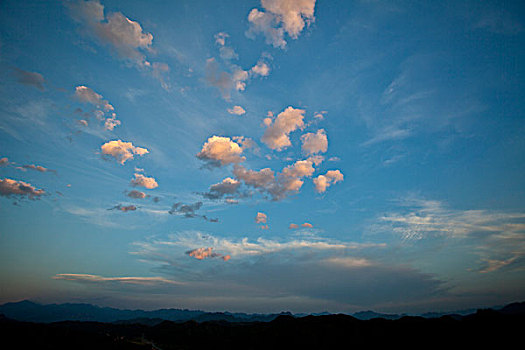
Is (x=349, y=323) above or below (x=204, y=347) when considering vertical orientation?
above

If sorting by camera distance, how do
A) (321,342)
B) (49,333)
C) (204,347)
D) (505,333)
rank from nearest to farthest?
(505,333)
(321,342)
(49,333)
(204,347)

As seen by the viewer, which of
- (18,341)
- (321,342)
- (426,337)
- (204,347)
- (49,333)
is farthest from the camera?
(204,347)

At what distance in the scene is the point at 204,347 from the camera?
195 metres

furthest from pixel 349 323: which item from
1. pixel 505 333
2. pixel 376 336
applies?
pixel 505 333

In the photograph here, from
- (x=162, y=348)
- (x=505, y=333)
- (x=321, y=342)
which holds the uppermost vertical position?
(x=505, y=333)

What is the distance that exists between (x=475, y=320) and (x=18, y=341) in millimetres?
232574

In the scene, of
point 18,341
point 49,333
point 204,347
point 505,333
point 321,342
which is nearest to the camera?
point 505,333

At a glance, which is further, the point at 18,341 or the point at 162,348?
the point at 162,348

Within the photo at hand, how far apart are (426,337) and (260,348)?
90.7 m

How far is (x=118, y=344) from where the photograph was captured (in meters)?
161

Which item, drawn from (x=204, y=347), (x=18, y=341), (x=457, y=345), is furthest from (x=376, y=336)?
(x=18, y=341)

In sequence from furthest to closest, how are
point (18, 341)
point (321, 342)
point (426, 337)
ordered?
point (321, 342) < point (18, 341) < point (426, 337)

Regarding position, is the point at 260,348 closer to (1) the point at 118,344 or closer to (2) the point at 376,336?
(2) the point at 376,336

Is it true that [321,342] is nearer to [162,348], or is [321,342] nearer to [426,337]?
[426,337]
